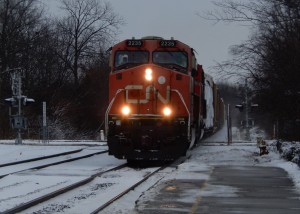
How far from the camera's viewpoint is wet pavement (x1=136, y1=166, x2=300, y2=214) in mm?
10055

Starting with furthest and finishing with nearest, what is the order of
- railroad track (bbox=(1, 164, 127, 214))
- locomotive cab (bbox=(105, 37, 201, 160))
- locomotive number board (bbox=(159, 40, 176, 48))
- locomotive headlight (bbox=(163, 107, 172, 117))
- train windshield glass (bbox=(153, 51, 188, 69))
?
train windshield glass (bbox=(153, 51, 188, 69)) < locomotive number board (bbox=(159, 40, 176, 48)) < locomotive headlight (bbox=(163, 107, 172, 117)) < locomotive cab (bbox=(105, 37, 201, 160)) < railroad track (bbox=(1, 164, 127, 214))

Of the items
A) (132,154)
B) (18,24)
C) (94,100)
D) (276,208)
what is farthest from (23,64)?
(276,208)

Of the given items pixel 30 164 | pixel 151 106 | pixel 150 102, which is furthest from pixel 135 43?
pixel 30 164

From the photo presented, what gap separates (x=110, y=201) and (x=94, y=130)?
56305mm

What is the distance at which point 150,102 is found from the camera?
731 inches

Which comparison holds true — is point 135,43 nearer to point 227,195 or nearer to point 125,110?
point 125,110

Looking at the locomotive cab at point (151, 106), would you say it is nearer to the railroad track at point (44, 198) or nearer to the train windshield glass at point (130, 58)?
the train windshield glass at point (130, 58)

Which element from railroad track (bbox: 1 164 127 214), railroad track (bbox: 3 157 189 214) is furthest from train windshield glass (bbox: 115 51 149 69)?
railroad track (bbox: 1 164 127 214)

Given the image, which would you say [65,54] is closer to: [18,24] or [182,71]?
[18,24]

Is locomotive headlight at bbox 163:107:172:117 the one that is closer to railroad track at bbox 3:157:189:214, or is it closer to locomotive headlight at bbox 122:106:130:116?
locomotive headlight at bbox 122:106:130:116

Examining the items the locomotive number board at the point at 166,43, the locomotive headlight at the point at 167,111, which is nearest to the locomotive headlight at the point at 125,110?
the locomotive headlight at the point at 167,111

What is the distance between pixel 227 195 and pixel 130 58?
28.3 feet

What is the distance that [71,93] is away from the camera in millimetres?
68250

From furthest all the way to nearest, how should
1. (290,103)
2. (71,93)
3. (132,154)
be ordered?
(71,93)
(290,103)
(132,154)
